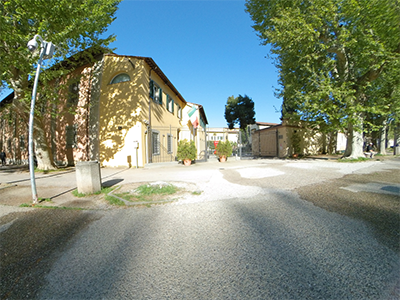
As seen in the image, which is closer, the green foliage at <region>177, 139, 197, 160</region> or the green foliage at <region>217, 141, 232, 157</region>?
the green foliage at <region>177, 139, 197, 160</region>

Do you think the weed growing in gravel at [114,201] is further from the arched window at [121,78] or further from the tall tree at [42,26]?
the arched window at [121,78]

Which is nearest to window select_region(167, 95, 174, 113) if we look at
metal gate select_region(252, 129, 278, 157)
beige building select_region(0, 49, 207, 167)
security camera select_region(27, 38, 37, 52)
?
beige building select_region(0, 49, 207, 167)

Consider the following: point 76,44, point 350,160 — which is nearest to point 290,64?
point 350,160

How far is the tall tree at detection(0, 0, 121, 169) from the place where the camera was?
675 cm

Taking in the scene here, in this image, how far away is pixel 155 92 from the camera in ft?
42.3

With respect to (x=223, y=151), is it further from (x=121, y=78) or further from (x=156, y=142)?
(x=121, y=78)

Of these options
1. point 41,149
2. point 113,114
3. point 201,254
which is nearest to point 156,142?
point 113,114

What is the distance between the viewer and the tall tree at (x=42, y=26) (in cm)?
675

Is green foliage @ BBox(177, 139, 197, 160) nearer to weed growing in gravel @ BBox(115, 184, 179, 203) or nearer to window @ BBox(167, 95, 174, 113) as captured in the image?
window @ BBox(167, 95, 174, 113)

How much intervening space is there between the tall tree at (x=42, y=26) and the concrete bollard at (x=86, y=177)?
5534 millimetres

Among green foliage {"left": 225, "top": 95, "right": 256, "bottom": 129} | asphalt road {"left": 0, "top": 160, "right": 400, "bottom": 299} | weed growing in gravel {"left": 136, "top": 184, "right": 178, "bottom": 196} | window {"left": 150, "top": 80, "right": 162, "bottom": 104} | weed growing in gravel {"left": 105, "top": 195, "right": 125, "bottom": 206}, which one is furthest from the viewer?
green foliage {"left": 225, "top": 95, "right": 256, "bottom": 129}

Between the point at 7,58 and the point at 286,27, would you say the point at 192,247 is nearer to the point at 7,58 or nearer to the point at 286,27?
the point at 7,58

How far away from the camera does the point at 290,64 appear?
39.9 ft

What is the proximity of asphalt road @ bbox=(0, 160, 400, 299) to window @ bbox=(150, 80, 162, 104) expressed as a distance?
32.8ft
